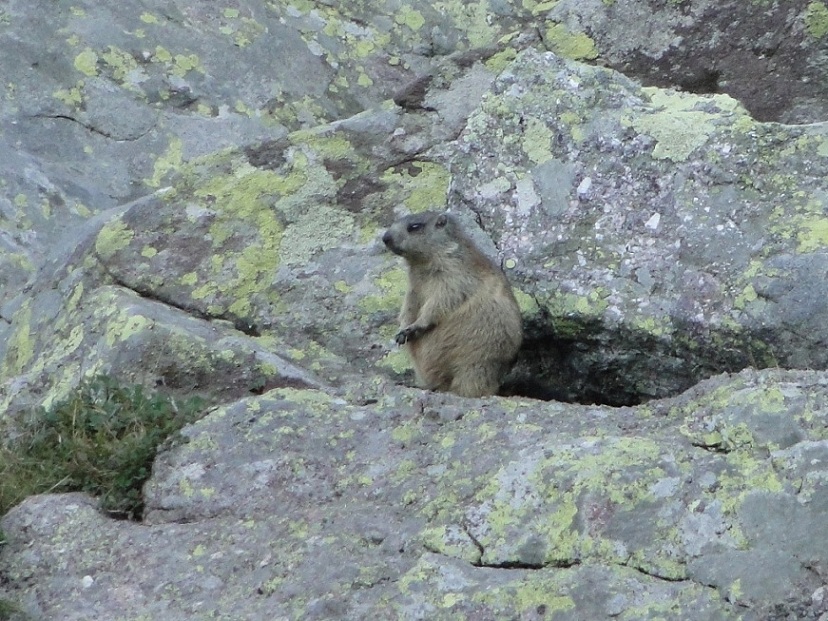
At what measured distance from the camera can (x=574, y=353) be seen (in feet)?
24.8

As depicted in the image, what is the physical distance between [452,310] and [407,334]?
0.47 metres

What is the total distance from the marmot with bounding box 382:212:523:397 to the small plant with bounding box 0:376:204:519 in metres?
1.80

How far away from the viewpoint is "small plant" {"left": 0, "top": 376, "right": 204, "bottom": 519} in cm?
626

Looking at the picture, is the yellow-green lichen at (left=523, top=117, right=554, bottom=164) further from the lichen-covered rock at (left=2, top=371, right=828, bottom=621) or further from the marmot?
the lichen-covered rock at (left=2, top=371, right=828, bottom=621)

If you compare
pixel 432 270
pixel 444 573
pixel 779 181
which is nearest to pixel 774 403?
pixel 444 573

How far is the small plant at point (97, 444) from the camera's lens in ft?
20.5

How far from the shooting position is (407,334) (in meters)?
8.04

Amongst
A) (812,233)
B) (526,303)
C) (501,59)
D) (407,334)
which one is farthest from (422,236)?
(812,233)

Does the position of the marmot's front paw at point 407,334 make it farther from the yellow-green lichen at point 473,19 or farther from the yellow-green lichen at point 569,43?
the yellow-green lichen at point 473,19

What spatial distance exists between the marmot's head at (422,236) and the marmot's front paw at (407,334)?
0.42 meters

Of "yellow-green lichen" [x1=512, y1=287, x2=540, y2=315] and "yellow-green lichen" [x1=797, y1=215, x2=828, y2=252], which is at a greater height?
"yellow-green lichen" [x1=797, y1=215, x2=828, y2=252]

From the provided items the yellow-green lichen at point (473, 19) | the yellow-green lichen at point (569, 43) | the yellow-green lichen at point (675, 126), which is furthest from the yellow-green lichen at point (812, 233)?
the yellow-green lichen at point (473, 19)

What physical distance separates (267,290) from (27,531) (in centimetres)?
277

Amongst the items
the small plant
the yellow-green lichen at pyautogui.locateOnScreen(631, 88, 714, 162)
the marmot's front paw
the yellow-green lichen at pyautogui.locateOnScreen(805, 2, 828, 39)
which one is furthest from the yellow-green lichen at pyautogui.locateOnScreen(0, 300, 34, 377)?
the yellow-green lichen at pyautogui.locateOnScreen(805, 2, 828, 39)
